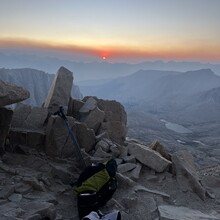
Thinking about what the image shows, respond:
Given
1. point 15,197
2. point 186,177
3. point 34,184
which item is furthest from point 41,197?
point 186,177

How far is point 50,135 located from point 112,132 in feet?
12.3

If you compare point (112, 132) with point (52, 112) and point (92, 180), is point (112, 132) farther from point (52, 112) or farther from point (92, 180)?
point (92, 180)

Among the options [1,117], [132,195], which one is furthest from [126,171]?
[1,117]

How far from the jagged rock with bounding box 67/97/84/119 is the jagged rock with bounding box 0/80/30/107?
408 centimetres

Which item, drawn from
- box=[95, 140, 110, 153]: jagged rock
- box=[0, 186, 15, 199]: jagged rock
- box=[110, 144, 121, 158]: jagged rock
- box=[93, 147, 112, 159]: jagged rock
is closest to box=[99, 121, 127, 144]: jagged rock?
box=[95, 140, 110, 153]: jagged rock

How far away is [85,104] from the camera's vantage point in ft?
56.9

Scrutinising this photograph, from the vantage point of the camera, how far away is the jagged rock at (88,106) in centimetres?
1673

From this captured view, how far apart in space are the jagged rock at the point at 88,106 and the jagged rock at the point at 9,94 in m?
4.14

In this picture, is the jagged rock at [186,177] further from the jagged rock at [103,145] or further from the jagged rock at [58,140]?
the jagged rock at [58,140]

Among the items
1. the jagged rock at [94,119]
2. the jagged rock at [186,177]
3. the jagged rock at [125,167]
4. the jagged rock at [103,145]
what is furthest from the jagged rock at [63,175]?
the jagged rock at [186,177]

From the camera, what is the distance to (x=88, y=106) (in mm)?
17031

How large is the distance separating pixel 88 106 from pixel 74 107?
2.56 ft

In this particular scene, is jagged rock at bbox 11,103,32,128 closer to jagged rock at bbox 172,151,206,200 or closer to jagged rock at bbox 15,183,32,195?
jagged rock at bbox 15,183,32,195

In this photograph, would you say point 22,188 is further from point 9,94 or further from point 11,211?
point 9,94
